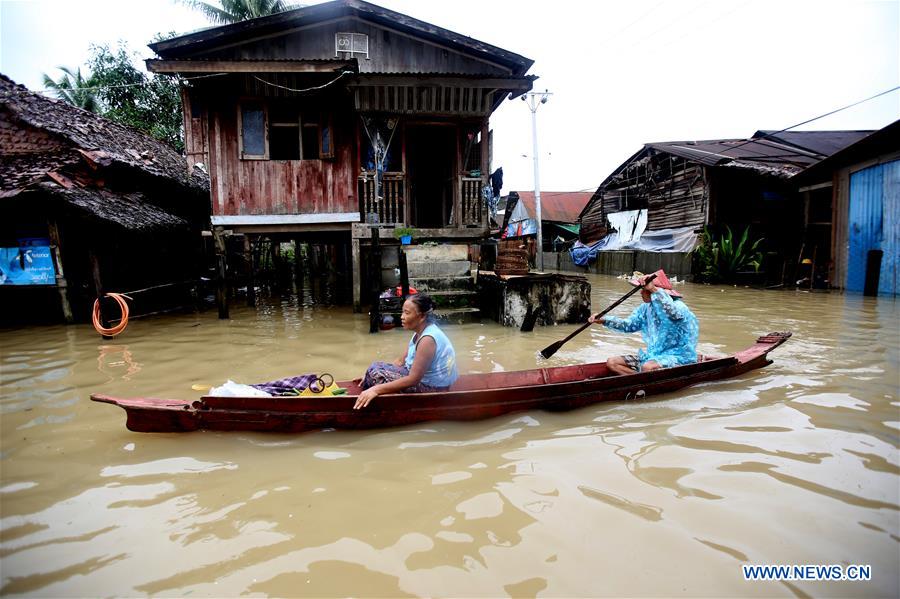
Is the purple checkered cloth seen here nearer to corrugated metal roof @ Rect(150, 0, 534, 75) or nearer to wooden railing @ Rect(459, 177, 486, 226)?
wooden railing @ Rect(459, 177, 486, 226)

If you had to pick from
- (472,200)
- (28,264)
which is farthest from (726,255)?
(28,264)

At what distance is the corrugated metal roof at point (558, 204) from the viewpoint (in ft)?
104

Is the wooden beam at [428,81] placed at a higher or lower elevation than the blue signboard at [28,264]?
higher

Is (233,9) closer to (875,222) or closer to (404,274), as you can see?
(404,274)

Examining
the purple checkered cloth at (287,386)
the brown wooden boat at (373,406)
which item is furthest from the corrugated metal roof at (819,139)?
the purple checkered cloth at (287,386)

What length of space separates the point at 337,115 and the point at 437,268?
4.26 metres

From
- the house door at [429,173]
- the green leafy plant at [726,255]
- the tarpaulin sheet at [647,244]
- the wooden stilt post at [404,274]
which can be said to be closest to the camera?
the wooden stilt post at [404,274]

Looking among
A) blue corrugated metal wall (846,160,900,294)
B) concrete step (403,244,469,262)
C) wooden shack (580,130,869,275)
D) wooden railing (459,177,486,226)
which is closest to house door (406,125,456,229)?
wooden railing (459,177,486,226)

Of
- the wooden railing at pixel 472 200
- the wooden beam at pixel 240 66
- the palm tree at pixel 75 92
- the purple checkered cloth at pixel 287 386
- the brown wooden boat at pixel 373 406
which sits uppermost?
the palm tree at pixel 75 92

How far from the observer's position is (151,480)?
132 inches

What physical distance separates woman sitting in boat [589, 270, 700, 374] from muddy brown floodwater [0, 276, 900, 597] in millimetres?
411

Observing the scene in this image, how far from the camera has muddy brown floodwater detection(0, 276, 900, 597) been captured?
2369 mm

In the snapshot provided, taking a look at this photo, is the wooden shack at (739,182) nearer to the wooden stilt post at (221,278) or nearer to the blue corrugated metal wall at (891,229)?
the blue corrugated metal wall at (891,229)

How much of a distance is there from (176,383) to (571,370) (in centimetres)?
459
